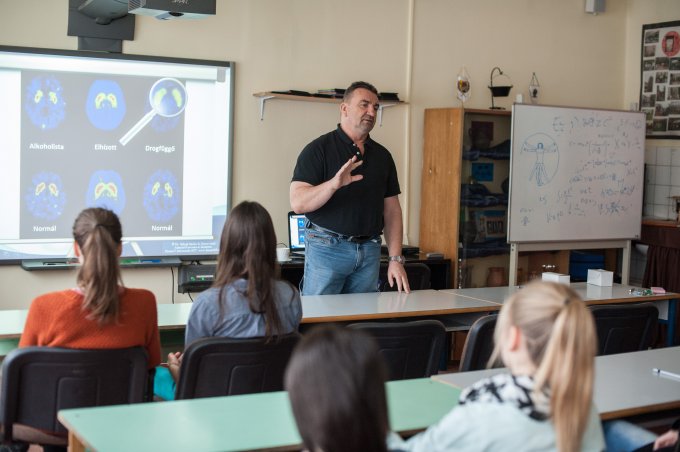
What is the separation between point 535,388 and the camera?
1762 millimetres

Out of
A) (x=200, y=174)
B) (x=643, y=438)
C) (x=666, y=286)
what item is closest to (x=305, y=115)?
(x=200, y=174)

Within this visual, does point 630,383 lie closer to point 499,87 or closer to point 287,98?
point 287,98

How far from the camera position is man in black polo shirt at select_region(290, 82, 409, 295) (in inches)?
172

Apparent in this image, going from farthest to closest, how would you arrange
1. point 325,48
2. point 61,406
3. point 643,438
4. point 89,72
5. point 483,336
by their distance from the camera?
point 325,48 → point 89,72 → point 483,336 → point 61,406 → point 643,438

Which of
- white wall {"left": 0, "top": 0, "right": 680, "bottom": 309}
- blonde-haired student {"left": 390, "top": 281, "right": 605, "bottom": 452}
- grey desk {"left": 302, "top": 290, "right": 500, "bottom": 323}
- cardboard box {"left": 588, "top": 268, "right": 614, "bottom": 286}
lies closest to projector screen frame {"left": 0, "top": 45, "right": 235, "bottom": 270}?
white wall {"left": 0, "top": 0, "right": 680, "bottom": 309}

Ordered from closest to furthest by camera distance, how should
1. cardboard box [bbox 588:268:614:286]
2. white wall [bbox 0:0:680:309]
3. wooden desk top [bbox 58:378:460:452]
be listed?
wooden desk top [bbox 58:378:460:452], cardboard box [bbox 588:268:614:286], white wall [bbox 0:0:680:309]

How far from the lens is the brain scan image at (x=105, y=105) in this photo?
5.39 metres

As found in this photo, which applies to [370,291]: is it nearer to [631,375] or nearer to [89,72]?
[631,375]

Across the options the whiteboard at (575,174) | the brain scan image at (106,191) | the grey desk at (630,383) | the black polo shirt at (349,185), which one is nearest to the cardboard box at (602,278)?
the black polo shirt at (349,185)

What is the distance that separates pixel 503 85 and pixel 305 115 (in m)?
1.81

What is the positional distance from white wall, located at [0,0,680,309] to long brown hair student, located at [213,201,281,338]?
9.59 ft

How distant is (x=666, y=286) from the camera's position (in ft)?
22.1

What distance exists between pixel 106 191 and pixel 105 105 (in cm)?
54

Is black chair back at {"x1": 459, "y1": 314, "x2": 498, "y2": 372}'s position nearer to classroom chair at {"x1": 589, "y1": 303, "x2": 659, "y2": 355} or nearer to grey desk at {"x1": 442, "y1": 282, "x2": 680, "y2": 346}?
classroom chair at {"x1": 589, "y1": 303, "x2": 659, "y2": 355}
